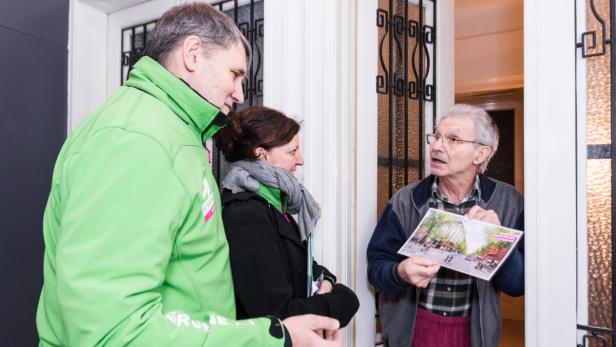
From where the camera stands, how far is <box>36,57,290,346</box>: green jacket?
79 centimetres

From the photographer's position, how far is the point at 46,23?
2641 mm

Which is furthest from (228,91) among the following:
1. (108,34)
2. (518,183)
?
(518,183)

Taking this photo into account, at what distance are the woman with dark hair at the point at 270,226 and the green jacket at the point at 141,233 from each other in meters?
0.21

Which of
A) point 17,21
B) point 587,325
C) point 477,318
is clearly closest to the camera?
point 587,325

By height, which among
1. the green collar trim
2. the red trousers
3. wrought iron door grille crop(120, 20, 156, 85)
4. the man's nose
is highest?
wrought iron door grille crop(120, 20, 156, 85)

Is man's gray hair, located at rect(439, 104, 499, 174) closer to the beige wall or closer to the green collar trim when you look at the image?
the green collar trim

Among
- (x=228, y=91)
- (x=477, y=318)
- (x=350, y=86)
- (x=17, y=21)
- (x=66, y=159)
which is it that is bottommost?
(x=477, y=318)

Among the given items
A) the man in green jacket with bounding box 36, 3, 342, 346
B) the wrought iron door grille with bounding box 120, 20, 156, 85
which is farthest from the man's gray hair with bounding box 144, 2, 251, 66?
the wrought iron door grille with bounding box 120, 20, 156, 85

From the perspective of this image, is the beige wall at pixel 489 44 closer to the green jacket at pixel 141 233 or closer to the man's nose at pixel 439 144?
the man's nose at pixel 439 144

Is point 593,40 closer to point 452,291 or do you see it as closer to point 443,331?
point 452,291

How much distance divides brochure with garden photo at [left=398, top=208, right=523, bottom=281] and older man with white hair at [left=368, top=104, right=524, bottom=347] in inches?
2.3

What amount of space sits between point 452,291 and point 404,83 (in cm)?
91

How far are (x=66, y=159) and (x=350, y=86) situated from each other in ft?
4.10

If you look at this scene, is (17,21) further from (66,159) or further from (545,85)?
(545,85)
